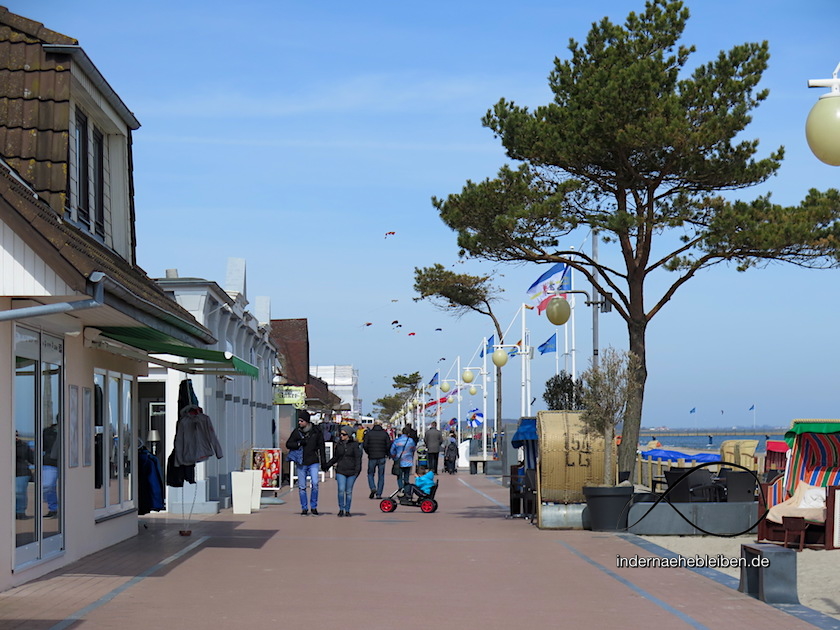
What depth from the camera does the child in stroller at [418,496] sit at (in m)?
23.1

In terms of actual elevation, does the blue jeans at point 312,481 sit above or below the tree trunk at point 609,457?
below

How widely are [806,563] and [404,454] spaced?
41.8 feet

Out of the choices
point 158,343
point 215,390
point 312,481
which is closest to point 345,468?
point 312,481

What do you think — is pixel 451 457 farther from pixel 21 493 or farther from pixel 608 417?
pixel 21 493

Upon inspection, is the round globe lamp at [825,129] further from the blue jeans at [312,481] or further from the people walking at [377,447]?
the people walking at [377,447]

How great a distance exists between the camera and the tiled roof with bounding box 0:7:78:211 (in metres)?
13.4

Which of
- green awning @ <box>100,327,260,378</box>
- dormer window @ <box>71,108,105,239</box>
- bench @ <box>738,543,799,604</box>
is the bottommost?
bench @ <box>738,543,799,604</box>

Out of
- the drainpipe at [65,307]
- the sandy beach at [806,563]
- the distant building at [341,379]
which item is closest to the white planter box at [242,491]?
the sandy beach at [806,563]

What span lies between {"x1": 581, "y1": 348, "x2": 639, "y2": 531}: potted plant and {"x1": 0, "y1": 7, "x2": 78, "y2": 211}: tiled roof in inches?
359

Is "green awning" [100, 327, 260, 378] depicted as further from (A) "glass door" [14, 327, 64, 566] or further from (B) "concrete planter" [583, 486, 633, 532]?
(B) "concrete planter" [583, 486, 633, 532]

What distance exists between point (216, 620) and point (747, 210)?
43.5 feet

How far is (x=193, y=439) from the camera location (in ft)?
58.3

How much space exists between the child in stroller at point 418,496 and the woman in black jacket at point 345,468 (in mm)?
1142

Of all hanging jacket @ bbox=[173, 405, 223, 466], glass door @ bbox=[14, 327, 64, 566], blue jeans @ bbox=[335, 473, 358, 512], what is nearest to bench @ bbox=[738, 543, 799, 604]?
glass door @ bbox=[14, 327, 64, 566]
